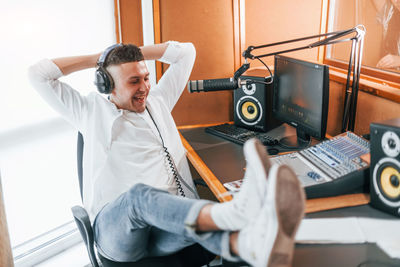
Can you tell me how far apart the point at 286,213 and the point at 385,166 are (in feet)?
1.60

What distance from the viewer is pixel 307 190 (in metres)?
1.29

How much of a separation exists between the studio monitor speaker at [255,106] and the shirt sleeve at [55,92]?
2.96 feet

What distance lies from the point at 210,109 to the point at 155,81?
393mm

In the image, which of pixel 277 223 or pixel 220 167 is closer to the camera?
pixel 277 223

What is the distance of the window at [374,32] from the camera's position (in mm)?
1923

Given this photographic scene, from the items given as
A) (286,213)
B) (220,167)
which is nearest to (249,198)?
(286,213)

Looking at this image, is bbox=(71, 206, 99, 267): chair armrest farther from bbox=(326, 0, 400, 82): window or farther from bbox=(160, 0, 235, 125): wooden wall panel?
bbox=(326, 0, 400, 82): window

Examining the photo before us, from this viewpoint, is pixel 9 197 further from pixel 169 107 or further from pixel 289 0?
pixel 289 0

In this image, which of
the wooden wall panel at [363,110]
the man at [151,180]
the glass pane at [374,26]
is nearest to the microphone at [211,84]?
the man at [151,180]

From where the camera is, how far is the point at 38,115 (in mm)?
2080

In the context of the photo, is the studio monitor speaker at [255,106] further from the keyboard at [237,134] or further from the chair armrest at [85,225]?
the chair armrest at [85,225]

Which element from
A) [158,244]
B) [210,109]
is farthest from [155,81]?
[158,244]

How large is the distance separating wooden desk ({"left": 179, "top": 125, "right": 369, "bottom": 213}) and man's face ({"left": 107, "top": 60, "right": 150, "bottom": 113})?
0.38m

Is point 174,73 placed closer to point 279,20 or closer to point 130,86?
point 130,86
